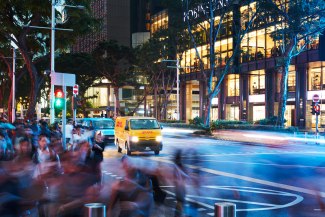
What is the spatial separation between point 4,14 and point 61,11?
376 cm

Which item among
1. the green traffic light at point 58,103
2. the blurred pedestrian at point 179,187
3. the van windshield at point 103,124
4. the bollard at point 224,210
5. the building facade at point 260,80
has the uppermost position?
the building facade at point 260,80

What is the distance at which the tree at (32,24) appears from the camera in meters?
30.0

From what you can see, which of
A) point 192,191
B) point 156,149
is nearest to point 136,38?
point 156,149

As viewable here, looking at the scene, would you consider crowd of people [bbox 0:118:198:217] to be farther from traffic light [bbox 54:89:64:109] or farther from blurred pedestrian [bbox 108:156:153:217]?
traffic light [bbox 54:89:64:109]

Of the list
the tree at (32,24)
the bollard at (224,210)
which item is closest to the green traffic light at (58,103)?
the tree at (32,24)

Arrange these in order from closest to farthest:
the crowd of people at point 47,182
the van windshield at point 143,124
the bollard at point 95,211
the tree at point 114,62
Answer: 1. the bollard at point 95,211
2. the crowd of people at point 47,182
3. the van windshield at point 143,124
4. the tree at point 114,62

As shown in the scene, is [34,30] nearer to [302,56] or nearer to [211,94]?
[211,94]

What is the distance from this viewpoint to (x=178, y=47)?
2216 inches

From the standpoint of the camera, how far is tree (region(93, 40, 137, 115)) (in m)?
62.7

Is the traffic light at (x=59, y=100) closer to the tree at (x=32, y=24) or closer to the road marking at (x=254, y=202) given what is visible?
the road marking at (x=254, y=202)

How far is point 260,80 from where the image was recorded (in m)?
62.6

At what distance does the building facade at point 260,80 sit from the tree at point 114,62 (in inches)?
311

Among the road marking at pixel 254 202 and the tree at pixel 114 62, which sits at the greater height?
the tree at pixel 114 62

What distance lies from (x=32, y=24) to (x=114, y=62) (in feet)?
101
